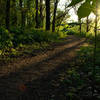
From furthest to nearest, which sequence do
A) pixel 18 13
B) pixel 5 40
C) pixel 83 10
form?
pixel 18 13
pixel 5 40
pixel 83 10

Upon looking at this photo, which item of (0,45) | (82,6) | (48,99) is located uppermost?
(82,6)

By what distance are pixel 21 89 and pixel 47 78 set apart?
884mm

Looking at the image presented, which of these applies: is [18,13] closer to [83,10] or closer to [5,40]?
[5,40]

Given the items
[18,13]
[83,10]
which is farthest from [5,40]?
[18,13]

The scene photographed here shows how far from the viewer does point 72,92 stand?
9.74 feet

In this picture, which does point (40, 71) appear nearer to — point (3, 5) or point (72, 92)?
point (72, 92)

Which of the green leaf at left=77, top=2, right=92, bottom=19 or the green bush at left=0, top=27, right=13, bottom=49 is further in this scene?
the green bush at left=0, top=27, right=13, bottom=49

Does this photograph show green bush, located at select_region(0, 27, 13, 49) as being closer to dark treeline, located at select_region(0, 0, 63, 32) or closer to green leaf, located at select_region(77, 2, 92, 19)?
dark treeline, located at select_region(0, 0, 63, 32)

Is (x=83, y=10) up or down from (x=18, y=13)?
down

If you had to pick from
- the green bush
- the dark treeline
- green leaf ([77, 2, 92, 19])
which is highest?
the dark treeline

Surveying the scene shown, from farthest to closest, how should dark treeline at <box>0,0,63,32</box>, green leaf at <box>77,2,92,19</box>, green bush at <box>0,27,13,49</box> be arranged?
dark treeline at <box>0,0,63,32</box> < green bush at <box>0,27,13,49</box> < green leaf at <box>77,2,92,19</box>

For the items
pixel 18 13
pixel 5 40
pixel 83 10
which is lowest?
pixel 5 40

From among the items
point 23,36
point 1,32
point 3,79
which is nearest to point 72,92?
point 3,79

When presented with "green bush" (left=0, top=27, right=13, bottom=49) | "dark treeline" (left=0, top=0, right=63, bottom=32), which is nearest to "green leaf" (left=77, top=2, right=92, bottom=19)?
"dark treeline" (left=0, top=0, right=63, bottom=32)
